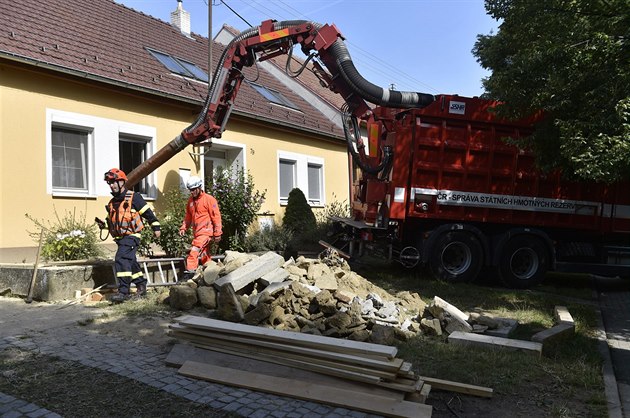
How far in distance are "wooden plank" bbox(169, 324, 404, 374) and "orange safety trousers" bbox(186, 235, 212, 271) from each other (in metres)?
3.06

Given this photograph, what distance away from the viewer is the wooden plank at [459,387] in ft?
13.2

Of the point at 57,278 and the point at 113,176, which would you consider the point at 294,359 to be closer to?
the point at 113,176

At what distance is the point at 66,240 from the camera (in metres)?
7.91

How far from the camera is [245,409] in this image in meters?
3.61

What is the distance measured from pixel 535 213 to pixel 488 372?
5605 millimetres

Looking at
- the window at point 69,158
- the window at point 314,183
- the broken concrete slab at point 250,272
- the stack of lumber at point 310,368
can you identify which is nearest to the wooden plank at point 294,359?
the stack of lumber at point 310,368

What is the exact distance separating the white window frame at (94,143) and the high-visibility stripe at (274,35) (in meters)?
3.25

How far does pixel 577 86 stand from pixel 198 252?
19.8 feet

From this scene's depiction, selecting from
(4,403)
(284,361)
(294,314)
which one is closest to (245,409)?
(284,361)

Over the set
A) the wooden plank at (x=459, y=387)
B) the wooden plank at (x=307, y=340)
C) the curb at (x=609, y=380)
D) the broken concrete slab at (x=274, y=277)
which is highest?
the broken concrete slab at (x=274, y=277)

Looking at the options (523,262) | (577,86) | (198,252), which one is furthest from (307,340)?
(523,262)

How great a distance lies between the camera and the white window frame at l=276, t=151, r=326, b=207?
14078 mm

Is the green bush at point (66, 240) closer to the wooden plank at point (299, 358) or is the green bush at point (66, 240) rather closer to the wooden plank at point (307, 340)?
the wooden plank at point (307, 340)

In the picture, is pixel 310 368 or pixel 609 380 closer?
pixel 310 368
